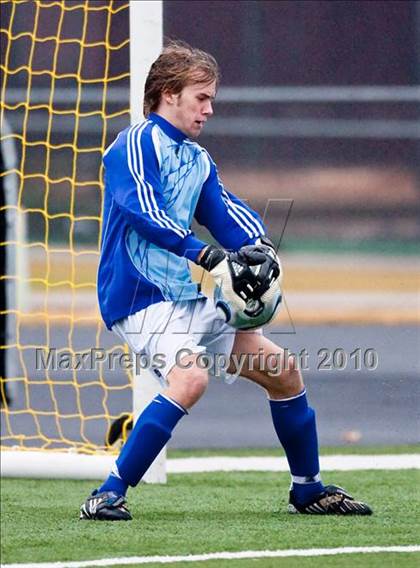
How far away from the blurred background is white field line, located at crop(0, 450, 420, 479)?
5036 millimetres

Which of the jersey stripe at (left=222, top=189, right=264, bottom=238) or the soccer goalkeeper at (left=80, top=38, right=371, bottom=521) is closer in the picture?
the soccer goalkeeper at (left=80, top=38, right=371, bottom=521)

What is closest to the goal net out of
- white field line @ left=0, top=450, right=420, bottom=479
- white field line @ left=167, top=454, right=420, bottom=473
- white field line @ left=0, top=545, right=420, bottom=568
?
white field line @ left=0, top=450, right=420, bottom=479

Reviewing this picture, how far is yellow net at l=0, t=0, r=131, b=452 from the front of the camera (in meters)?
7.77

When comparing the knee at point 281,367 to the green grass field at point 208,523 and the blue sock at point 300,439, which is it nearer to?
the blue sock at point 300,439

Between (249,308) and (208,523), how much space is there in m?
0.73

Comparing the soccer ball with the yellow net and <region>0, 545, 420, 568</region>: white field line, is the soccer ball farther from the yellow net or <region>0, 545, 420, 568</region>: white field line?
→ the yellow net

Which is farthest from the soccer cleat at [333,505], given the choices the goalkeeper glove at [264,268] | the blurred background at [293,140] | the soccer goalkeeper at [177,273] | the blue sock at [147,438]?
the blurred background at [293,140]

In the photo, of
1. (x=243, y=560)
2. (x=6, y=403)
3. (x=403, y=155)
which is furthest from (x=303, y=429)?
(x=403, y=155)

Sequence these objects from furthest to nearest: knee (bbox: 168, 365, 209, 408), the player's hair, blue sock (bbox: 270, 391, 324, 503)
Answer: blue sock (bbox: 270, 391, 324, 503)
the player's hair
knee (bbox: 168, 365, 209, 408)

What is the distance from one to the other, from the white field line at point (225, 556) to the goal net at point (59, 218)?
7.78ft

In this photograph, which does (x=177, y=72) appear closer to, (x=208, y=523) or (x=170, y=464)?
(x=208, y=523)

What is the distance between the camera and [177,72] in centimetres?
491

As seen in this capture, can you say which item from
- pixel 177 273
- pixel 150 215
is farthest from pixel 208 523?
pixel 150 215

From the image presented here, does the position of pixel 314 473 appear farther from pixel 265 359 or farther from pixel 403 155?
pixel 403 155
